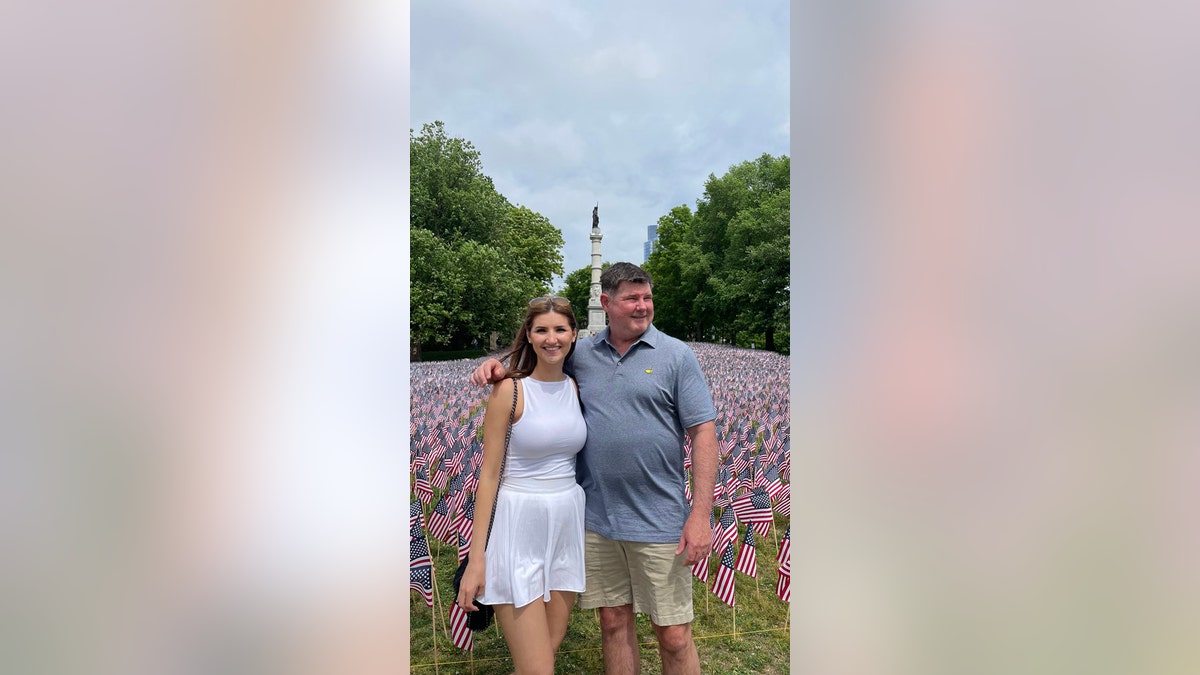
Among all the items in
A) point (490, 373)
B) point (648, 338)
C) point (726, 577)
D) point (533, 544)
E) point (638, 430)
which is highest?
point (648, 338)

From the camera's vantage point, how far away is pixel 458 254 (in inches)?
1003

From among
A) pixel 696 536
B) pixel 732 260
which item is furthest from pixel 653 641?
pixel 732 260

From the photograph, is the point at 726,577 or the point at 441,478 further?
the point at 441,478

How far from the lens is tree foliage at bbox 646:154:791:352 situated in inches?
1198

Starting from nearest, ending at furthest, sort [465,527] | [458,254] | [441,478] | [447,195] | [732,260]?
1. [465,527]
2. [441,478]
3. [458,254]
4. [447,195]
5. [732,260]

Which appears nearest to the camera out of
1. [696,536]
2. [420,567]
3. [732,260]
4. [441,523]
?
[696,536]

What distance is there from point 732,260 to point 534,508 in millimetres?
31203

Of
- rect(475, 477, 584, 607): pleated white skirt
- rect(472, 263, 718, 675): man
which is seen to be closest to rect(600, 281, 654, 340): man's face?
rect(472, 263, 718, 675): man

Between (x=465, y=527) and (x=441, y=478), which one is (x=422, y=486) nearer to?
(x=441, y=478)

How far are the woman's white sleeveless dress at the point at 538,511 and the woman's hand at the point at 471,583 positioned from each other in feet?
0.09

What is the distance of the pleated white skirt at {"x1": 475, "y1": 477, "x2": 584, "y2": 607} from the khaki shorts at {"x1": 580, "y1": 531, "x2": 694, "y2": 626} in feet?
0.58
